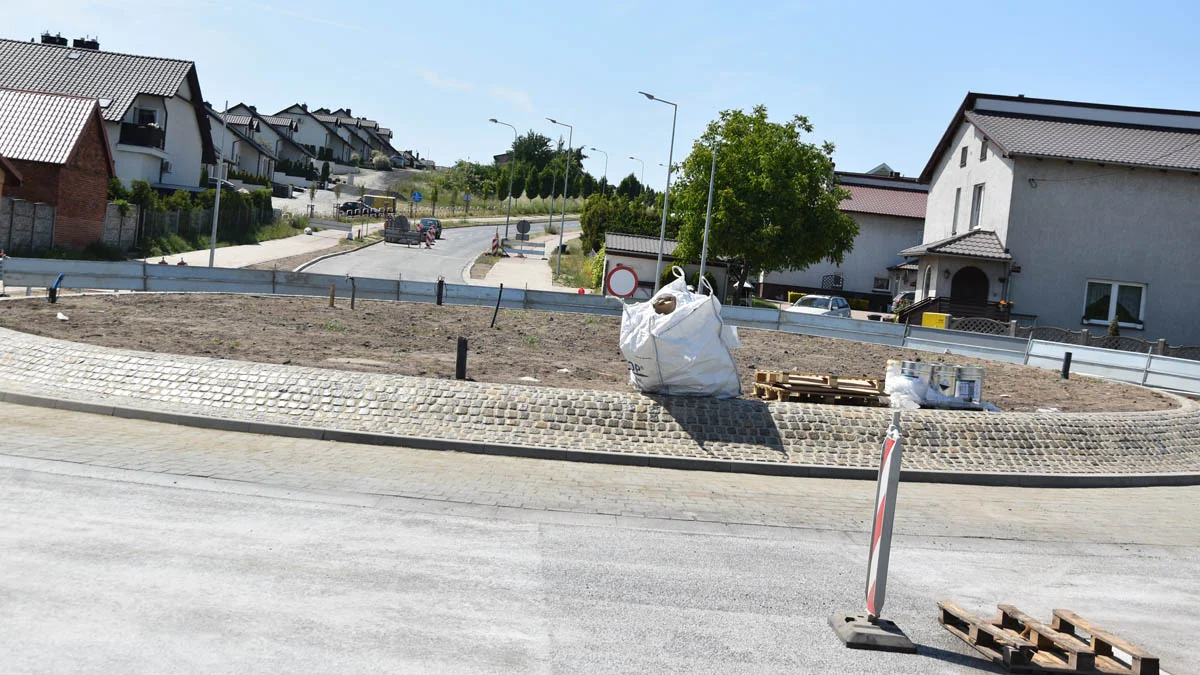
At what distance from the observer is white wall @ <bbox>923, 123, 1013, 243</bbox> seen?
42.4 m

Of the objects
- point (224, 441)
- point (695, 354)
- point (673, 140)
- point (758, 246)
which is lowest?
point (224, 441)

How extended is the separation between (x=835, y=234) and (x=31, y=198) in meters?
35.8

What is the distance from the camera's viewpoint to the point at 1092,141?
140ft

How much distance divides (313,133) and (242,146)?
37.0 metres

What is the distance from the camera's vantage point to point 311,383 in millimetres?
14508

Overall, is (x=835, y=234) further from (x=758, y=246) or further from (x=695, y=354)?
(x=695, y=354)

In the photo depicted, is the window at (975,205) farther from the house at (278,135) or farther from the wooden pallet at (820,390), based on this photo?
the house at (278,135)

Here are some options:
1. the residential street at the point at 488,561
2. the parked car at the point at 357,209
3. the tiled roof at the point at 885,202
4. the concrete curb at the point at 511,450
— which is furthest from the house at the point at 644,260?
the residential street at the point at 488,561

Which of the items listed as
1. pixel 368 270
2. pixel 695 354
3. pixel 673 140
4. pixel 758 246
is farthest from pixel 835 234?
pixel 695 354

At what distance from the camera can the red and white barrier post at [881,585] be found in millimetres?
6906

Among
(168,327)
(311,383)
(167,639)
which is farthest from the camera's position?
(168,327)

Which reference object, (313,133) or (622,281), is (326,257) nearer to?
(622,281)

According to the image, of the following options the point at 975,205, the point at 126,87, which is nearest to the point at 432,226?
the point at 126,87

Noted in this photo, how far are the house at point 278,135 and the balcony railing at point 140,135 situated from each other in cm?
4111
